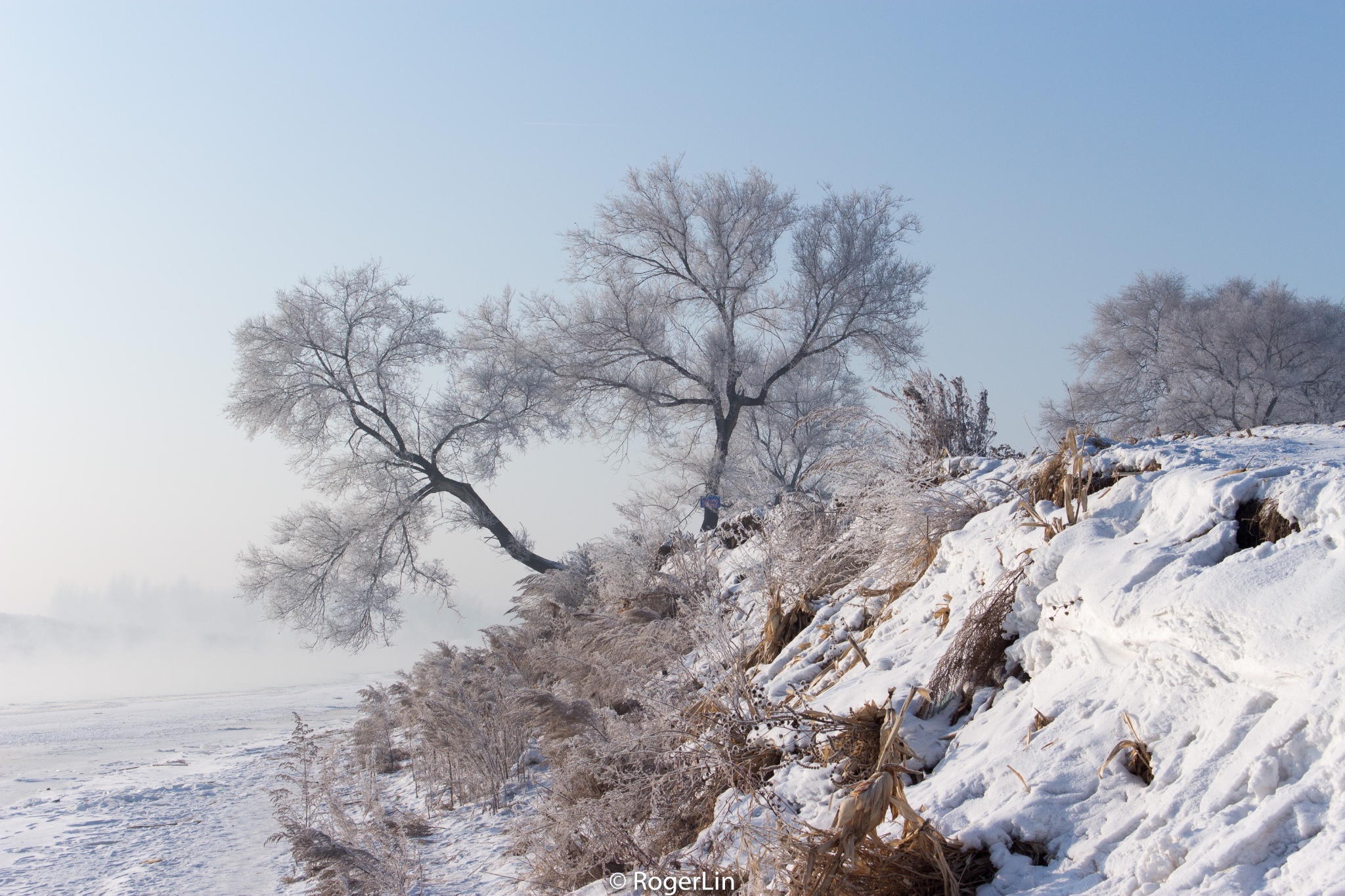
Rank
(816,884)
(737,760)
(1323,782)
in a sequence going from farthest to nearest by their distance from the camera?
1. (737,760)
2. (816,884)
3. (1323,782)

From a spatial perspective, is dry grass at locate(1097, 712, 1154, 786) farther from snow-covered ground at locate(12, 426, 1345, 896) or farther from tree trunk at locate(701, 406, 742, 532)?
tree trunk at locate(701, 406, 742, 532)

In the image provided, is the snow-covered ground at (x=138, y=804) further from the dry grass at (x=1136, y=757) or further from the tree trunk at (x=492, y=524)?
the tree trunk at (x=492, y=524)

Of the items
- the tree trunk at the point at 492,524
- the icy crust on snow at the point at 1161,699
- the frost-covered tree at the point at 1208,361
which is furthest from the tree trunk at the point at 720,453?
the icy crust on snow at the point at 1161,699

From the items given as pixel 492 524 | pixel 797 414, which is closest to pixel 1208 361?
pixel 797 414

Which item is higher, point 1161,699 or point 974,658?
point 974,658

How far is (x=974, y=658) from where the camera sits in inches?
130

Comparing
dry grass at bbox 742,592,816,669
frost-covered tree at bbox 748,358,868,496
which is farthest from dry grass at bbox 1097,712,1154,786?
frost-covered tree at bbox 748,358,868,496

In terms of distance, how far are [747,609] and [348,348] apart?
13698 millimetres

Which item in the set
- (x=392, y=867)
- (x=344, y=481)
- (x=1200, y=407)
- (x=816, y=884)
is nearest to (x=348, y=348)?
(x=344, y=481)

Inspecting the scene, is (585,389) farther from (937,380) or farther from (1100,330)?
(1100,330)

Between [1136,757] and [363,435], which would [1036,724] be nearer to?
[1136,757]

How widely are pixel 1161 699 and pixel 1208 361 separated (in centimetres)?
2642

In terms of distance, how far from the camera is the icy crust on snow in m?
1.96

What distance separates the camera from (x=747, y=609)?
714cm
